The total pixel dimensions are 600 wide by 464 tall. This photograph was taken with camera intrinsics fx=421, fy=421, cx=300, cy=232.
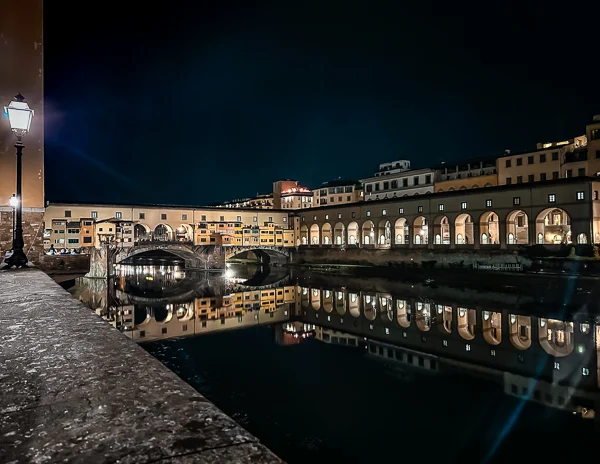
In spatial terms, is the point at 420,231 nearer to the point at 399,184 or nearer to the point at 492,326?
the point at 399,184

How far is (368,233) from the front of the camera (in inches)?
2343

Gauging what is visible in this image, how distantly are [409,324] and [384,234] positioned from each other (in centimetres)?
3594

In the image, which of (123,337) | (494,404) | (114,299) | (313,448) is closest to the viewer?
(123,337)

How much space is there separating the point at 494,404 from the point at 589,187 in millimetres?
30336

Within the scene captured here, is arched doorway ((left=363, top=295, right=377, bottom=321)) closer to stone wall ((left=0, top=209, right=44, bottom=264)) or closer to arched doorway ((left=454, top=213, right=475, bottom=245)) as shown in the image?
stone wall ((left=0, top=209, right=44, bottom=264))

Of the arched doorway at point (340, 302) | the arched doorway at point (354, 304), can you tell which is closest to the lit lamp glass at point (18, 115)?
the arched doorway at point (354, 304)

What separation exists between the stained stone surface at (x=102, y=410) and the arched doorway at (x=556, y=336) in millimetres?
18127

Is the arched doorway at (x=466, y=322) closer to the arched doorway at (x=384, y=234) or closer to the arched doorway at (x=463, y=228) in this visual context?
the arched doorway at (x=463, y=228)

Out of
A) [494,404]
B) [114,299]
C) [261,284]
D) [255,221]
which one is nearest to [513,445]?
[494,404]

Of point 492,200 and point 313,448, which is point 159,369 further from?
point 492,200

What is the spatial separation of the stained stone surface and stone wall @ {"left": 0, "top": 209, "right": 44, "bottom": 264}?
1276cm

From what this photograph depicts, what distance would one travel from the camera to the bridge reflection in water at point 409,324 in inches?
584

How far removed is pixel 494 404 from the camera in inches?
475

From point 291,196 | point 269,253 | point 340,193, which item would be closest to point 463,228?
point 269,253
